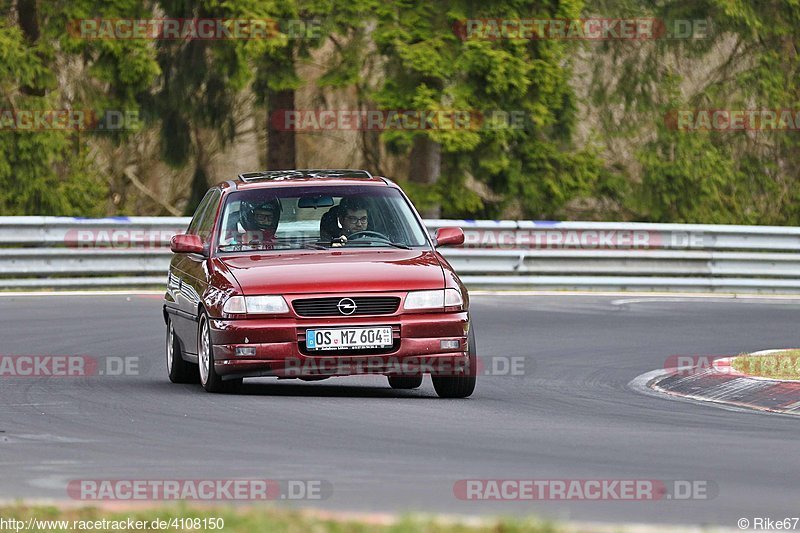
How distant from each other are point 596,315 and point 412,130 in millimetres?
9214

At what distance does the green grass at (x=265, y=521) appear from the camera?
6754 millimetres

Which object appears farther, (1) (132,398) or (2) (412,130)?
(2) (412,130)

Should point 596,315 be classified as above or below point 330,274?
below

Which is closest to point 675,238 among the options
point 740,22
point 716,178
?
point 716,178

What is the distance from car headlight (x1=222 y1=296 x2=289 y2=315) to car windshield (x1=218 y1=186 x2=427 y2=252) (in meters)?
1.00

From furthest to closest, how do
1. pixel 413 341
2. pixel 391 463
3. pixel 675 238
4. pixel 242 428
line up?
pixel 675 238, pixel 413 341, pixel 242 428, pixel 391 463

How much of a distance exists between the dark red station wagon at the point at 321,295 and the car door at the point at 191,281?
0.03 meters

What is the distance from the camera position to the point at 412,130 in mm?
29375

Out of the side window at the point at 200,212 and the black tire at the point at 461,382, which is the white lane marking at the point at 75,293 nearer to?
the side window at the point at 200,212

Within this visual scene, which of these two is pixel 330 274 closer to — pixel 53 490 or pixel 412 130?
pixel 53 490

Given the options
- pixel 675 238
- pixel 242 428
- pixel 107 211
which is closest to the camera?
pixel 242 428

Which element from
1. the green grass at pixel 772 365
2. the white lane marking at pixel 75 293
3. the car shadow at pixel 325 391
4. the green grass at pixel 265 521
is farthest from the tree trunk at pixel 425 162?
the green grass at pixel 265 521

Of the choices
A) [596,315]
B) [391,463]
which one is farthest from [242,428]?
[596,315]

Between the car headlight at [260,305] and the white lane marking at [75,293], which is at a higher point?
the car headlight at [260,305]
